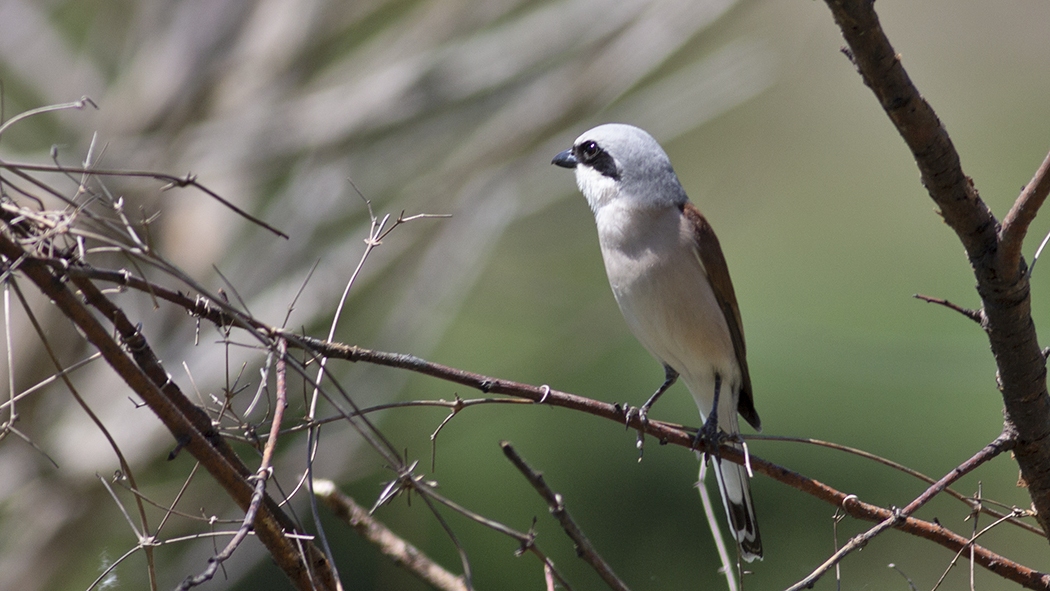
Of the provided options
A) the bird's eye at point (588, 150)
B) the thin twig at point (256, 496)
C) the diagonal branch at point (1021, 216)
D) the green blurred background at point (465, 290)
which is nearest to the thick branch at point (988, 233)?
the diagonal branch at point (1021, 216)

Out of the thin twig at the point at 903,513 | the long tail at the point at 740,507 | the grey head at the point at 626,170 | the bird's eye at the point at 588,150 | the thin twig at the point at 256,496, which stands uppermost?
the bird's eye at the point at 588,150

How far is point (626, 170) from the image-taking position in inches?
106

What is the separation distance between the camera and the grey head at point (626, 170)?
2.66m

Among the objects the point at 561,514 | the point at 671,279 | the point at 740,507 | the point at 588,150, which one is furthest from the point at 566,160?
the point at 561,514

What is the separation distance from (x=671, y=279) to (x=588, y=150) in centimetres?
53

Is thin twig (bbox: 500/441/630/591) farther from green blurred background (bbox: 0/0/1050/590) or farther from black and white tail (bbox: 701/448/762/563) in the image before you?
green blurred background (bbox: 0/0/1050/590)

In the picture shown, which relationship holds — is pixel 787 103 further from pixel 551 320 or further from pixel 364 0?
pixel 364 0

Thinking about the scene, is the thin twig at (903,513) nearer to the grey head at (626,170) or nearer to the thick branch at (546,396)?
the thick branch at (546,396)

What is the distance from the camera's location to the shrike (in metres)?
2.54

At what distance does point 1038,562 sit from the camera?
4082 millimetres

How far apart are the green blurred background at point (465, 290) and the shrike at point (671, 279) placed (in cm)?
112

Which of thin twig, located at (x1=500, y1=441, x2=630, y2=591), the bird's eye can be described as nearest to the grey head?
the bird's eye

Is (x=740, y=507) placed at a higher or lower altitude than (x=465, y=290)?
lower

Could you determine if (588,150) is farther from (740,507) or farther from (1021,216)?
(1021,216)
